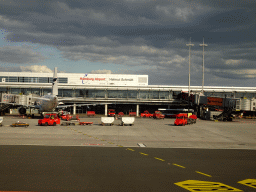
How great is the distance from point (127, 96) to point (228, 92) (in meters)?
43.1

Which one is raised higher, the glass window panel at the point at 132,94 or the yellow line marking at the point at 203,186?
the glass window panel at the point at 132,94

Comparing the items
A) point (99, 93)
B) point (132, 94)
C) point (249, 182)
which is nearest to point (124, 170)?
point (249, 182)

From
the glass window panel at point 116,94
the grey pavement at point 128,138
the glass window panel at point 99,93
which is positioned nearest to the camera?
the grey pavement at point 128,138

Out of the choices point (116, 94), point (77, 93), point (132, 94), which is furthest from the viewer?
point (132, 94)

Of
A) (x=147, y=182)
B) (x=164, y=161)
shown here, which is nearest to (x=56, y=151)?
(x=164, y=161)

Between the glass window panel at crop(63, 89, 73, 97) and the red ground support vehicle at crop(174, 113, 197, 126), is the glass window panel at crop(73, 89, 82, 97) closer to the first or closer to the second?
the glass window panel at crop(63, 89, 73, 97)

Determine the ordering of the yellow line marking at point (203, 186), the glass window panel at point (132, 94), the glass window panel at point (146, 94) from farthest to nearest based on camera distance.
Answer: the glass window panel at point (146, 94) → the glass window panel at point (132, 94) → the yellow line marking at point (203, 186)

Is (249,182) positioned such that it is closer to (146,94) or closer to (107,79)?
(146,94)

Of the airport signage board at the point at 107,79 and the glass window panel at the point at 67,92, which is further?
the airport signage board at the point at 107,79

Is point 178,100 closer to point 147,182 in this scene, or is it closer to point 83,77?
point 83,77

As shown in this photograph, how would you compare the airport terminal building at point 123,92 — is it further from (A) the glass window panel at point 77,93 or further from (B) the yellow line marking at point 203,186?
(B) the yellow line marking at point 203,186

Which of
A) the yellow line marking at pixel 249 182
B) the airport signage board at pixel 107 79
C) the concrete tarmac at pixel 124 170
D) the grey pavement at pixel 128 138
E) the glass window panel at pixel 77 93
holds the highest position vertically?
the airport signage board at pixel 107 79

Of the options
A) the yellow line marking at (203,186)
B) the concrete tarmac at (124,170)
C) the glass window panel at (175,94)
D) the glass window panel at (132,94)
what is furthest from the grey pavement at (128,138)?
the glass window panel at (175,94)

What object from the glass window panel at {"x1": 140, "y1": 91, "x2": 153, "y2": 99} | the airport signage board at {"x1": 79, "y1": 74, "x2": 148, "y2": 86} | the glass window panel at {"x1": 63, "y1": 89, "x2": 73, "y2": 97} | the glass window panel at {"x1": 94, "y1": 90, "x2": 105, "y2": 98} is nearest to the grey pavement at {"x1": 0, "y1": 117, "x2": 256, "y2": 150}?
the glass window panel at {"x1": 63, "y1": 89, "x2": 73, "y2": 97}
